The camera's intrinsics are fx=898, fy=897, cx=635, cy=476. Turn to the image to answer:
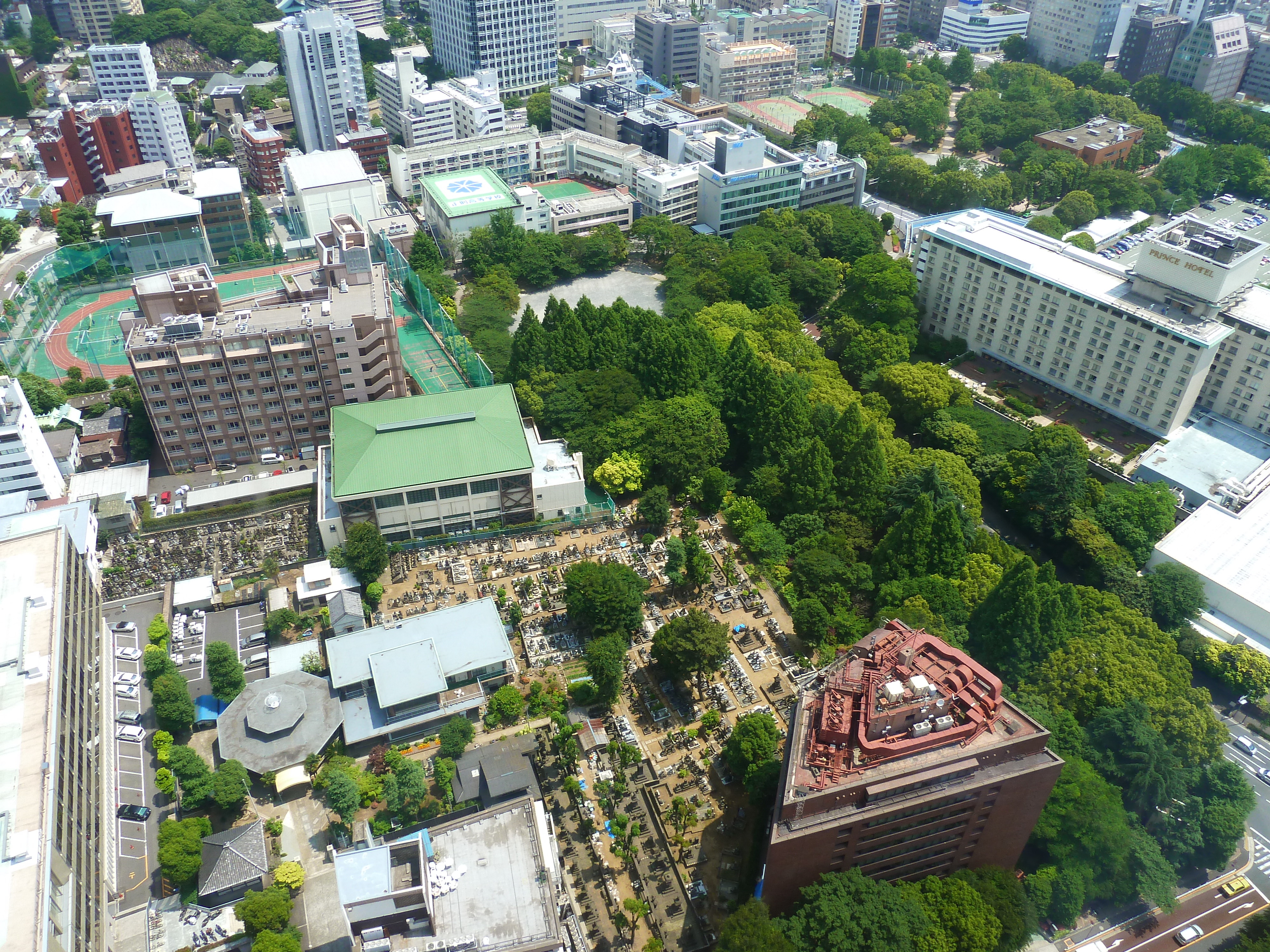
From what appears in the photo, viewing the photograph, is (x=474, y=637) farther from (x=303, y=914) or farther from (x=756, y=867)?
(x=756, y=867)

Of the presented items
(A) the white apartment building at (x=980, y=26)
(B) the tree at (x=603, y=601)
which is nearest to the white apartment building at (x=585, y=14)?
(A) the white apartment building at (x=980, y=26)

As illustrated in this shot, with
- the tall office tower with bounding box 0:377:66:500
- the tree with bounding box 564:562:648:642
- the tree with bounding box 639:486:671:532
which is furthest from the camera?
the tree with bounding box 639:486:671:532

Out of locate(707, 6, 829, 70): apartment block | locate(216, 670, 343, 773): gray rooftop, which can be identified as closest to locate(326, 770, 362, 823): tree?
locate(216, 670, 343, 773): gray rooftop

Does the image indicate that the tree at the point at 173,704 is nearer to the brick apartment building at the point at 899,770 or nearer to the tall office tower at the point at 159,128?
the brick apartment building at the point at 899,770

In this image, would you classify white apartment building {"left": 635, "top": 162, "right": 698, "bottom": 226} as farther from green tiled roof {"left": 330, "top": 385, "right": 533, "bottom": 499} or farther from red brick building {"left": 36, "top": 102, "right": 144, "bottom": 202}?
red brick building {"left": 36, "top": 102, "right": 144, "bottom": 202}

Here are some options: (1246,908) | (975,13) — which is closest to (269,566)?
(1246,908)

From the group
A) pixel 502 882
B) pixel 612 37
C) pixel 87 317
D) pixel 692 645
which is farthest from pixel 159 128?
pixel 502 882
